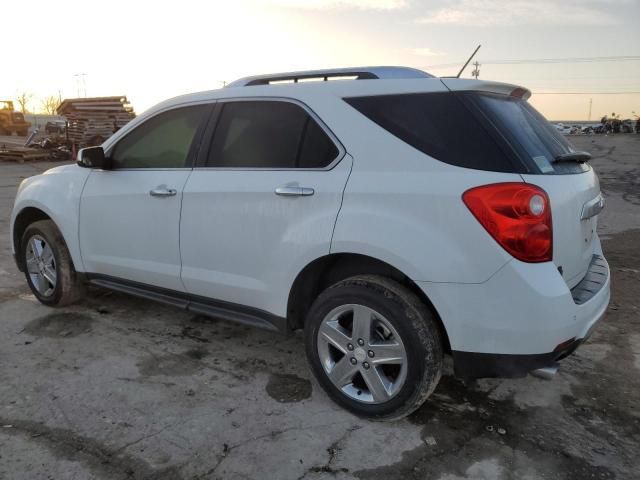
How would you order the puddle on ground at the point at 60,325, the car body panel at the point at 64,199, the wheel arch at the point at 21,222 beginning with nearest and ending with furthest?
the puddle on ground at the point at 60,325 → the car body panel at the point at 64,199 → the wheel arch at the point at 21,222

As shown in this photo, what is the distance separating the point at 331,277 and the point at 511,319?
104 centimetres

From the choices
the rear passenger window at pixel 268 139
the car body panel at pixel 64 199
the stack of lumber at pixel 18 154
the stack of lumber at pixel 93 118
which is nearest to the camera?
the rear passenger window at pixel 268 139

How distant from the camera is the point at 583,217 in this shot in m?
2.62

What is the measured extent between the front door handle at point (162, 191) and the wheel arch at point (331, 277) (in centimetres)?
110

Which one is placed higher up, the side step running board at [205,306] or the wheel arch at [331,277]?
the wheel arch at [331,277]

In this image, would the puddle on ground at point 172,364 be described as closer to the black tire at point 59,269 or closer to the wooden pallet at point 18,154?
the black tire at point 59,269

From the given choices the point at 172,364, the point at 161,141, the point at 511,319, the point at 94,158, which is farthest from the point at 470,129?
the point at 94,158

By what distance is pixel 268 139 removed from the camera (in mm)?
3039

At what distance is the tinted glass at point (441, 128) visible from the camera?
2.38 meters

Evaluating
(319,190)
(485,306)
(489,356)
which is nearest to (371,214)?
(319,190)

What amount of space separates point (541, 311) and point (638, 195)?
35.4 ft

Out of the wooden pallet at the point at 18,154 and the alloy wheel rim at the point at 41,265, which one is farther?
the wooden pallet at the point at 18,154

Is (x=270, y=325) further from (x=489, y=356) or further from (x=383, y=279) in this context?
(x=489, y=356)

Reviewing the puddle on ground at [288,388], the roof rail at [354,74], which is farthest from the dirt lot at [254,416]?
the roof rail at [354,74]
